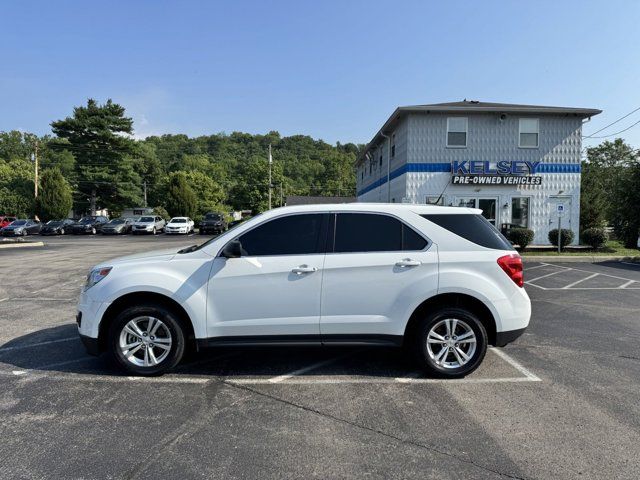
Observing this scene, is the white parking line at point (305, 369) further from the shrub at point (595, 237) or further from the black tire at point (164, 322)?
the shrub at point (595, 237)

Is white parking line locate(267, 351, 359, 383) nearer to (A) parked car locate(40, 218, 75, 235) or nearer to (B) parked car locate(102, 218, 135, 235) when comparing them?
(B) parked car locate(102, 218, 135, 235)

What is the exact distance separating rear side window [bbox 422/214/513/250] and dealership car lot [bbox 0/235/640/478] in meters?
1.40

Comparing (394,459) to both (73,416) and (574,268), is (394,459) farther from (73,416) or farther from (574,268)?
(574,268)

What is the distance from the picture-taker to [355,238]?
4.58 meters

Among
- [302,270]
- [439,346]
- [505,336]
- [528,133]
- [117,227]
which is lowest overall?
[439,346]

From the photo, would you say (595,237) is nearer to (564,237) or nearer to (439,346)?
(564,237)

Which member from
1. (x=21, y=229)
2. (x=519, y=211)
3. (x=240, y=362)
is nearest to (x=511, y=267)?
(x=240, y=362)

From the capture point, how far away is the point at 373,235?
4.58 m

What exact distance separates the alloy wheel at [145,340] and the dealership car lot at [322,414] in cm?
22

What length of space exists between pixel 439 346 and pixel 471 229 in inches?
49.4

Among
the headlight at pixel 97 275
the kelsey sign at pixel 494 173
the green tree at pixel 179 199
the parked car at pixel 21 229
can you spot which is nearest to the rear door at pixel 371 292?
the headlight at pixel 97 275

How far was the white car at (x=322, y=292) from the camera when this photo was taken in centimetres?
441

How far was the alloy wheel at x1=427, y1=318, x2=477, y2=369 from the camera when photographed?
4504 mm

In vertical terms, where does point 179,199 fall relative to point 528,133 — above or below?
below
